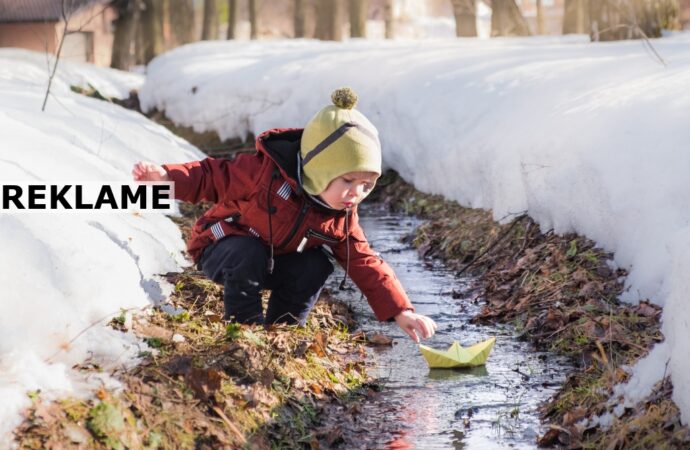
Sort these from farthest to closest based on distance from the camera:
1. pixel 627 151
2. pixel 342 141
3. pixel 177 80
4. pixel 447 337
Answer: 1. pixel 177 80
2. pixel 627 151
3. pixel 447 337
4. pixel 342 141

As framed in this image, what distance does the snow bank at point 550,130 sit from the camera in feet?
18.8

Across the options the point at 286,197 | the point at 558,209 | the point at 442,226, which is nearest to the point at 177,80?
the point at 442,226

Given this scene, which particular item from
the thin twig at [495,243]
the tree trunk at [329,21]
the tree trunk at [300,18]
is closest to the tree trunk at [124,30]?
the tree trunk at [300,18]

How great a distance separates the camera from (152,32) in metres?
35.0

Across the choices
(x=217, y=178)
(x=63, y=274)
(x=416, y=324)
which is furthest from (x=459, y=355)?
(x=63, y=274)

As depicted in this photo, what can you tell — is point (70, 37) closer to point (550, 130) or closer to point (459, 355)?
point (550, 130)

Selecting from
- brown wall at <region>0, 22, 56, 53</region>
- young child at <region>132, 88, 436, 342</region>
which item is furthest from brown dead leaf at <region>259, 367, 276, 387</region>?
brown wall at <region>0, 22, 56, 53</region>

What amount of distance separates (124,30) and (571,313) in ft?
99.6

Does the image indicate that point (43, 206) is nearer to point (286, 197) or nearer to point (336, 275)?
point (286, 197)

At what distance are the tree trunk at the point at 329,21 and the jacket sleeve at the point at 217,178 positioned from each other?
89.6ft

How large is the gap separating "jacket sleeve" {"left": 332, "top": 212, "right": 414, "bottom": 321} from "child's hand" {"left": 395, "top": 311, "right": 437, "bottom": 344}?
1.7 inches

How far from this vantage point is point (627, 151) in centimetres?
651

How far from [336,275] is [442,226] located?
1.56 metres

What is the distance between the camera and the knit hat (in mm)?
4688
